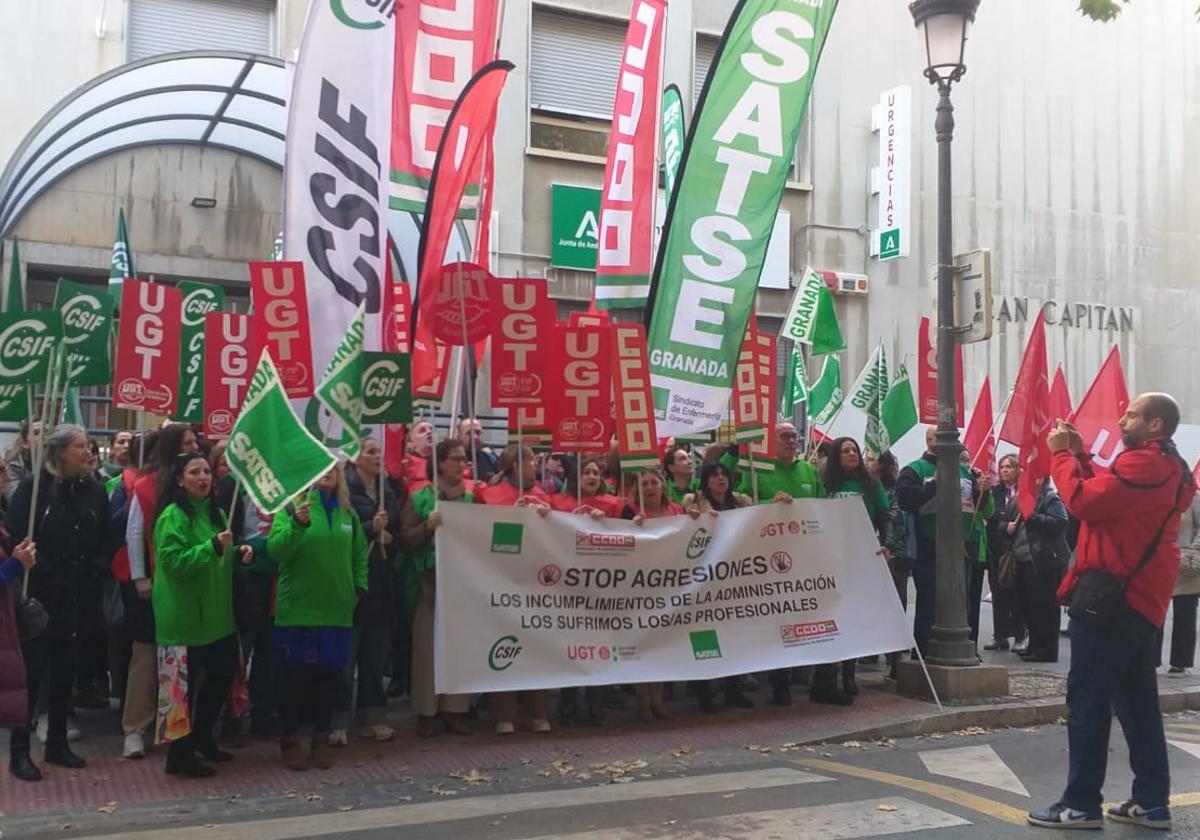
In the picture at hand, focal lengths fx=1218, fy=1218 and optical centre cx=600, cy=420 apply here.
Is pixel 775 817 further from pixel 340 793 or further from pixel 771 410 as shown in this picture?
pixel 771 410

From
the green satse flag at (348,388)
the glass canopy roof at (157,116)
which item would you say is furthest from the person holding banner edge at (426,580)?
the glass canopy roof at (157,116)

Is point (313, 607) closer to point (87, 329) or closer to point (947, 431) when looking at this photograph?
point (87, 329)

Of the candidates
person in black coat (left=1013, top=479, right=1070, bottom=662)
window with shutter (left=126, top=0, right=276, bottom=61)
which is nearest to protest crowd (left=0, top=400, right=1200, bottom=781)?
person in black coat (left=1013, top=479, right=1070, bottom=662)

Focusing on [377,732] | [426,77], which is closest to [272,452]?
[377,732]

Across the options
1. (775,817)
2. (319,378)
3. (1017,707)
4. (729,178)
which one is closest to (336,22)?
(319,378)

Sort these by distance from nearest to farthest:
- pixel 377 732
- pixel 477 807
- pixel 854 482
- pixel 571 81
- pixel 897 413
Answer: pixel 477 807, pixel 377 732, pixel 854 482, pixel 897 413, pixel 571 81

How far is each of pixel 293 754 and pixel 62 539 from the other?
1791 millimetres

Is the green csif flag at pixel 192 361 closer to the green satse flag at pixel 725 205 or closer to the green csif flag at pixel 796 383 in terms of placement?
the green satse flag at pixel 725 205

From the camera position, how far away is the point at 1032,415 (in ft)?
32.8

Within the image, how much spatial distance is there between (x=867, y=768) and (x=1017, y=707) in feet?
6.51

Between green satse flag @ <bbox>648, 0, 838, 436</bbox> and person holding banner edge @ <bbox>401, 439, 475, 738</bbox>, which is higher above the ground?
green satse flag @ <bbox>648, 0, 838, 436</bbox>

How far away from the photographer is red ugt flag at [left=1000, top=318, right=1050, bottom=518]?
32.2 feet

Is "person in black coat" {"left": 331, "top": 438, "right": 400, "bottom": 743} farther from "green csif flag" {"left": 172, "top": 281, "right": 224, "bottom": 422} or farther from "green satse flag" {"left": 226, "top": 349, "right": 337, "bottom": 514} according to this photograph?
"green csif flag" {"left": 172, "top": 281, "right": 224, "bottom": 422}

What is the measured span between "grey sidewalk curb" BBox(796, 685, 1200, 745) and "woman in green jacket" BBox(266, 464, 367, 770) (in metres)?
3.03
